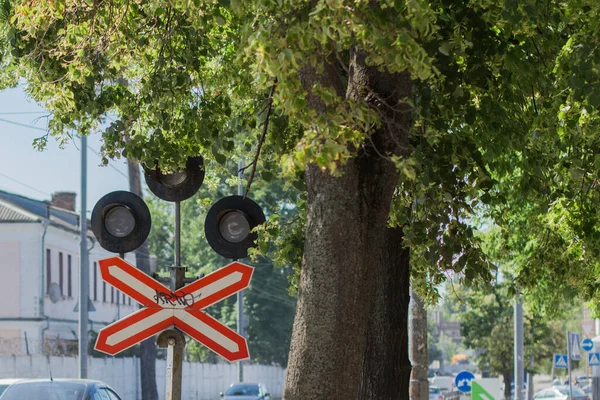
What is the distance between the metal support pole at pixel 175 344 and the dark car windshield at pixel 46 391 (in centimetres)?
593

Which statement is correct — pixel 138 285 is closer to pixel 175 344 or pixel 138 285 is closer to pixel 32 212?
pixel 175 344

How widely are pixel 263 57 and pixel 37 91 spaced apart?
5.20m

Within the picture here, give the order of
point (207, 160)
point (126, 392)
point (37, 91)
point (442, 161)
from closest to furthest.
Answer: point (442, 161)
point (37, 91)
point (207, 160)
point (126, 392)

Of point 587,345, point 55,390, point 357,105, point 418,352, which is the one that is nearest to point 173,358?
point 357,105

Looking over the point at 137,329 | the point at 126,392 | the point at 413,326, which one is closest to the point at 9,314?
the point at 126,392

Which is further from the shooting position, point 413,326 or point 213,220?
point 413,326

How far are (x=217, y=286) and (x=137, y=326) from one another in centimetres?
66

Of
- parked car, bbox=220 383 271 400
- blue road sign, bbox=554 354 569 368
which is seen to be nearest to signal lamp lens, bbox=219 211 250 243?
blue road sign, bbox=554 354 569 368

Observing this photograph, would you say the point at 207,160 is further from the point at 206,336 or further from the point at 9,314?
the point at 9,314

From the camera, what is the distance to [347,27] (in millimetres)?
6973

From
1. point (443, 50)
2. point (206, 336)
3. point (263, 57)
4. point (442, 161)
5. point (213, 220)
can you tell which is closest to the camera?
point (263, 57)

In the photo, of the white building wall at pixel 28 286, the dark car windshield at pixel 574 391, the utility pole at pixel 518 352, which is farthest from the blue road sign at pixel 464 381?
the white building wall at pixel 28 286

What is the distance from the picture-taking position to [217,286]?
9.06 m

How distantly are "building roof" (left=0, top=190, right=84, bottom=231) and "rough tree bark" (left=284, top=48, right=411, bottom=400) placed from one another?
46.3 m
